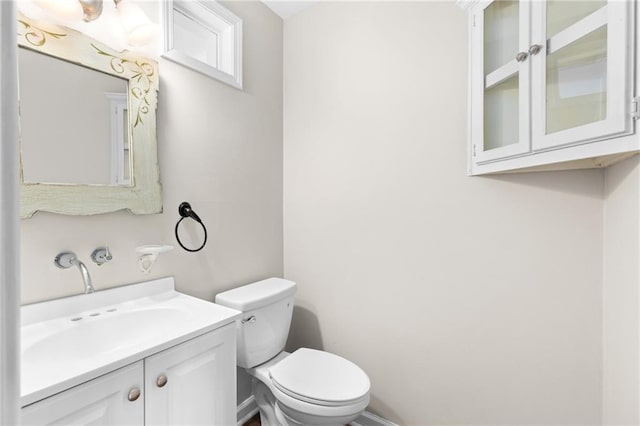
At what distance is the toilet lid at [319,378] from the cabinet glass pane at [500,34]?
150 cm

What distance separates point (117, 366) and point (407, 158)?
1474 millimetres

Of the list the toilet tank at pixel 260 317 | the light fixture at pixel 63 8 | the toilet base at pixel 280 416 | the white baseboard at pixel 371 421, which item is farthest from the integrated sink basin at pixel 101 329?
the white baseboard at pixel 371 421

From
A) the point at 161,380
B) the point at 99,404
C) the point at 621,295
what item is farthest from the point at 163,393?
the point at 621,295

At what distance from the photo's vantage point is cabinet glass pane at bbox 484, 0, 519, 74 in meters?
1.20

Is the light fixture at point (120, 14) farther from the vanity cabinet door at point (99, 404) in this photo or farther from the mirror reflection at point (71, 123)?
the vanity cabinet door at point (99, 404)

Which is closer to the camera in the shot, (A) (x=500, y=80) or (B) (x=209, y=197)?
(A) (x=500, y=80)

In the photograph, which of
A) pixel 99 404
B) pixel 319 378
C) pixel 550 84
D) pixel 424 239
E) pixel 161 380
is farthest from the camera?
pixel 424 239

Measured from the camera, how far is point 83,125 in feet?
3.92

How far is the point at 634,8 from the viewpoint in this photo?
0.81 metres

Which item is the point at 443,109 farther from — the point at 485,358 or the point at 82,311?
the point at 82,311

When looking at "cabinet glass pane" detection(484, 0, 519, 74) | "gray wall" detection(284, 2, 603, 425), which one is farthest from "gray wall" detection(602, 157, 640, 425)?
"cabinet glass pane" detection(484, 0, 519, 74)

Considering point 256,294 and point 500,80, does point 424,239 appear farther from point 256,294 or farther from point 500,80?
point 256,294

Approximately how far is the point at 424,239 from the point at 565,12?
3.35ft

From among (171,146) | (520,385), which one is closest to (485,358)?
(520,385)
